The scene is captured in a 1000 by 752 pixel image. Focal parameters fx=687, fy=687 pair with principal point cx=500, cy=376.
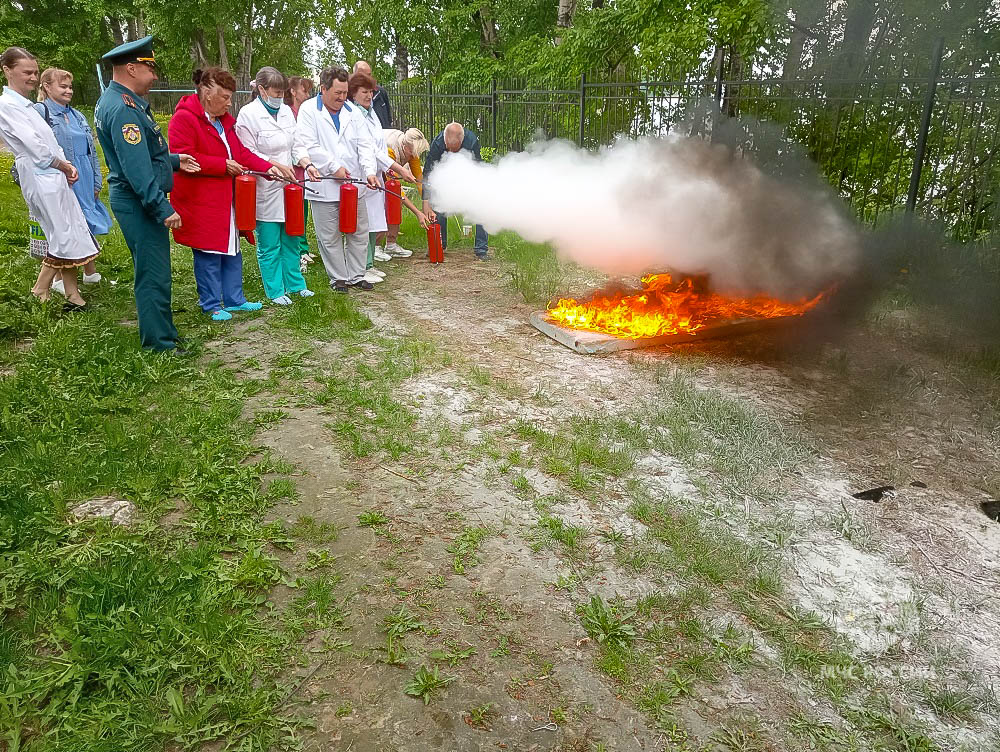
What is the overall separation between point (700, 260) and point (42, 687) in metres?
6.08

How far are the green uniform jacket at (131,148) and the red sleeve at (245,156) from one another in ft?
3.52

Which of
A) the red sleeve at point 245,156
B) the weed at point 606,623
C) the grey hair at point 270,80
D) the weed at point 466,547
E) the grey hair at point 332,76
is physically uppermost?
the grey hair at point 332,76

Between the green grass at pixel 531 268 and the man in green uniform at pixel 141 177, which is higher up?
the man in green uniform at pixel 141 177

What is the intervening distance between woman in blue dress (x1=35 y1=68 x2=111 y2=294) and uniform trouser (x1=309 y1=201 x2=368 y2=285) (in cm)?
230

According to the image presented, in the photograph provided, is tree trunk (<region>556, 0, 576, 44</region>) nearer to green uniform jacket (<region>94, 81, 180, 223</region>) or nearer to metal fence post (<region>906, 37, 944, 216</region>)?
metal fence post (<region>906, 37, 944, 216</region>)

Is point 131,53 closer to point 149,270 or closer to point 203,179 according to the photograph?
point 203,179

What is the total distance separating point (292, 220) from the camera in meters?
6.75

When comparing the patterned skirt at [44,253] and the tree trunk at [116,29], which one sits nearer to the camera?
the patterned skirt at [44,253]

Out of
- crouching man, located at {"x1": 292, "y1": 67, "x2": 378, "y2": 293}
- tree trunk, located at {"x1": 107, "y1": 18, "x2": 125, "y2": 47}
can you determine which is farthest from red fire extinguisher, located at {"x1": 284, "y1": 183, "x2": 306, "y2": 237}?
tree trunk, located at {"x1": 107, "y1": 18, "x2": 125, "y2": 47}

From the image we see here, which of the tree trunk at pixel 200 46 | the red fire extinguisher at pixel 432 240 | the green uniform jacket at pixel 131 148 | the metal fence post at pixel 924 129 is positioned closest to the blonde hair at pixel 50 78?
the green uniform jacket at pixel 131 148

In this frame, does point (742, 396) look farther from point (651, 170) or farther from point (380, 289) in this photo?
point (380, 289)

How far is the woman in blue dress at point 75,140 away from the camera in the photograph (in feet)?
22.8

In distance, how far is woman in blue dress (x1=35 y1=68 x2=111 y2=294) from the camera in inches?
274

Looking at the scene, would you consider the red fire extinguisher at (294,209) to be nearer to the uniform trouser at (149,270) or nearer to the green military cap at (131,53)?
the uniform trouser at (149,270)
